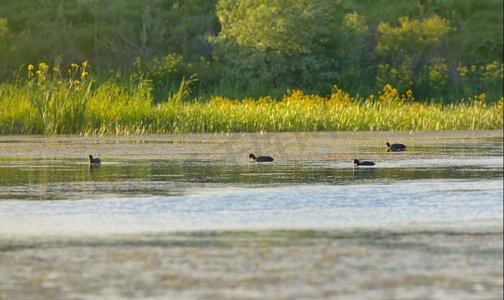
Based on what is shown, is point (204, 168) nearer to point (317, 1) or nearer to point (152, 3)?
point (317, 1)

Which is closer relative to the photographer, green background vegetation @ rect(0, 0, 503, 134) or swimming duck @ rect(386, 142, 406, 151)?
swimming duck @ rect(386, 142, 406, 151)

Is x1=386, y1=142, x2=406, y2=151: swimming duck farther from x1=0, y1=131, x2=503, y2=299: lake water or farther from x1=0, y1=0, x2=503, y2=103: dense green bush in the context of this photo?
x1=0, y1=0, x2=503, y2=103: dense green bush

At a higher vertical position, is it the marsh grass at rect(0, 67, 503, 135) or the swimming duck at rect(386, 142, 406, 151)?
the marsh grass at rect(0, 67, 503, 135)

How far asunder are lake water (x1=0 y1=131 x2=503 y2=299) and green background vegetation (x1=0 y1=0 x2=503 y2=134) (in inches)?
312

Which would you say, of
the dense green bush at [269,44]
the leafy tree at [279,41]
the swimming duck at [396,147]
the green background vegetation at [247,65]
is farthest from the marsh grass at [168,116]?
the leafy tree at [279,41]

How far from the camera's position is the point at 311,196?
14008mm

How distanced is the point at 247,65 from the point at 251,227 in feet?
109

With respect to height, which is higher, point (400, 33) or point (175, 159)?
point (400, 33)

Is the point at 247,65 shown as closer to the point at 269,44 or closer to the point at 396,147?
the point at 269,44

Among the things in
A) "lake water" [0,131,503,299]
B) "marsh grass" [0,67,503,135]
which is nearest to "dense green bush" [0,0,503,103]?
"marsh grass" [0,67,503,135]

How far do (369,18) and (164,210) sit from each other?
42078 millimetres

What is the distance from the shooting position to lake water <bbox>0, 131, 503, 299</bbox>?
8547 millimetres

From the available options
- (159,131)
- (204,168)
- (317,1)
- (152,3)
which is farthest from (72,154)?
(152,3)

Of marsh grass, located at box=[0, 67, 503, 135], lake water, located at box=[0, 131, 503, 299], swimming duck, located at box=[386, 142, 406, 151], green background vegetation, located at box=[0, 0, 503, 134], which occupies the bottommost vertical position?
lake water, located at box=[0, 131, 503, 299]
